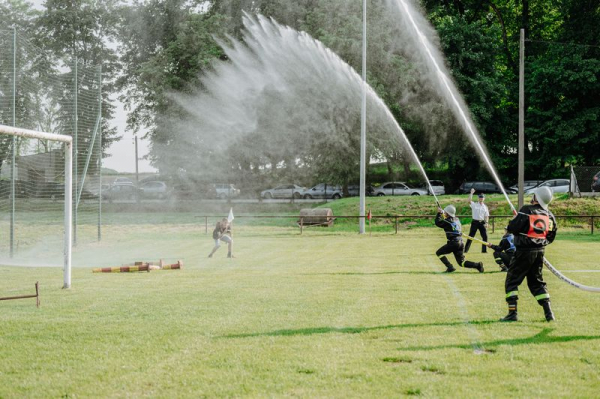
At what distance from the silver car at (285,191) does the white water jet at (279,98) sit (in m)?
10.9

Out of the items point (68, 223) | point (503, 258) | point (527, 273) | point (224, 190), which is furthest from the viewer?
point (224, 190)

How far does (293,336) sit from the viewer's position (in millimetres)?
8219

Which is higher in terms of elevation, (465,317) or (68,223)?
(68,223)

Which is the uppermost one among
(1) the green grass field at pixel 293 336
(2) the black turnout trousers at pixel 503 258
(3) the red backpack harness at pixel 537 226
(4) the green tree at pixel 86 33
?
(4) the green tree at pixel 86 33

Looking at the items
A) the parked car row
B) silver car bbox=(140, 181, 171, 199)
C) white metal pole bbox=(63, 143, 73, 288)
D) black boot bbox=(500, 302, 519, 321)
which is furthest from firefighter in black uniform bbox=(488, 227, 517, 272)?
silver car bbox=(140, 181, 171, 199)

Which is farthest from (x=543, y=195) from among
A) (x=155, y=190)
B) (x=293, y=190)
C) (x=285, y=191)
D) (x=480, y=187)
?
(x=155, y=190)

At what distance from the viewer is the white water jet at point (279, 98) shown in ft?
134

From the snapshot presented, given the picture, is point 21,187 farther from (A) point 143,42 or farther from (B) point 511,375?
(A) point 143,42

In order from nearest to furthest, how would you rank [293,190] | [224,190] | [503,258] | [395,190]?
[503,258] → [395,190] → [224,190] → [293,190]

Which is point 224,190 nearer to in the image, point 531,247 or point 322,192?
point 322,192

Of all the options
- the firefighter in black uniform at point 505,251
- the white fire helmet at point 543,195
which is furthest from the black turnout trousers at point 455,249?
the white fire helmet at point 543,195

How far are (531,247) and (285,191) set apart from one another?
49.7 metres

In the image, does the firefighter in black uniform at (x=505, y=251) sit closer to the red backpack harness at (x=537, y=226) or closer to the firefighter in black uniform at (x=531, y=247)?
the firefighter in black uniform at (x=531, y=247)

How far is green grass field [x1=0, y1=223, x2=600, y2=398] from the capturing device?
20.2ft
